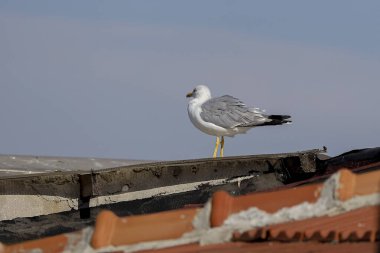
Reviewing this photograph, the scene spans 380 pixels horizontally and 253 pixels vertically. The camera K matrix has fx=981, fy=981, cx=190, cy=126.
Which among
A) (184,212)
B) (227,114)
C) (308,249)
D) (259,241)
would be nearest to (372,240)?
(308,249)

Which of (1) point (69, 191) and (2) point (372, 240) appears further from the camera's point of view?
(1) point (69, 191)

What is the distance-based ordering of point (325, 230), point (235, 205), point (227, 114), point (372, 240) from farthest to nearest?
point (227, 114)
point (235, 205)
point (325, 230)
point (372, 240)

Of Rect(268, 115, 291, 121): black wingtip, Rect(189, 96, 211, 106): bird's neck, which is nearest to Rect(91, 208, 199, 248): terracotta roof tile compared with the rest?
Rect(268, 115, 291, 121): black wingtip

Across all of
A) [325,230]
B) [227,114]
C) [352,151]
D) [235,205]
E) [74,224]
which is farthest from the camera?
[227,114]

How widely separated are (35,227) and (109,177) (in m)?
0.75

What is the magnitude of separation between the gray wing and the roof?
434 inches

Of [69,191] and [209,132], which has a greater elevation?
[209,132]

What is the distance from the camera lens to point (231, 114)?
15258mm

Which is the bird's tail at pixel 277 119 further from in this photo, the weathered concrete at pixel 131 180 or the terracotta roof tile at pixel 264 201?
the terracotta roof tile at pixel 264 201

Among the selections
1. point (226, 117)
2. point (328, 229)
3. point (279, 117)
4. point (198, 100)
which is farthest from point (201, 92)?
point (328, 229)

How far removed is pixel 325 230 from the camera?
3848 mm

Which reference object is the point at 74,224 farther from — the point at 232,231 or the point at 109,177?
the point at 232,231

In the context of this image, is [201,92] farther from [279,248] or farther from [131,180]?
[279,248]

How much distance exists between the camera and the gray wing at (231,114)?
15.3 metres
